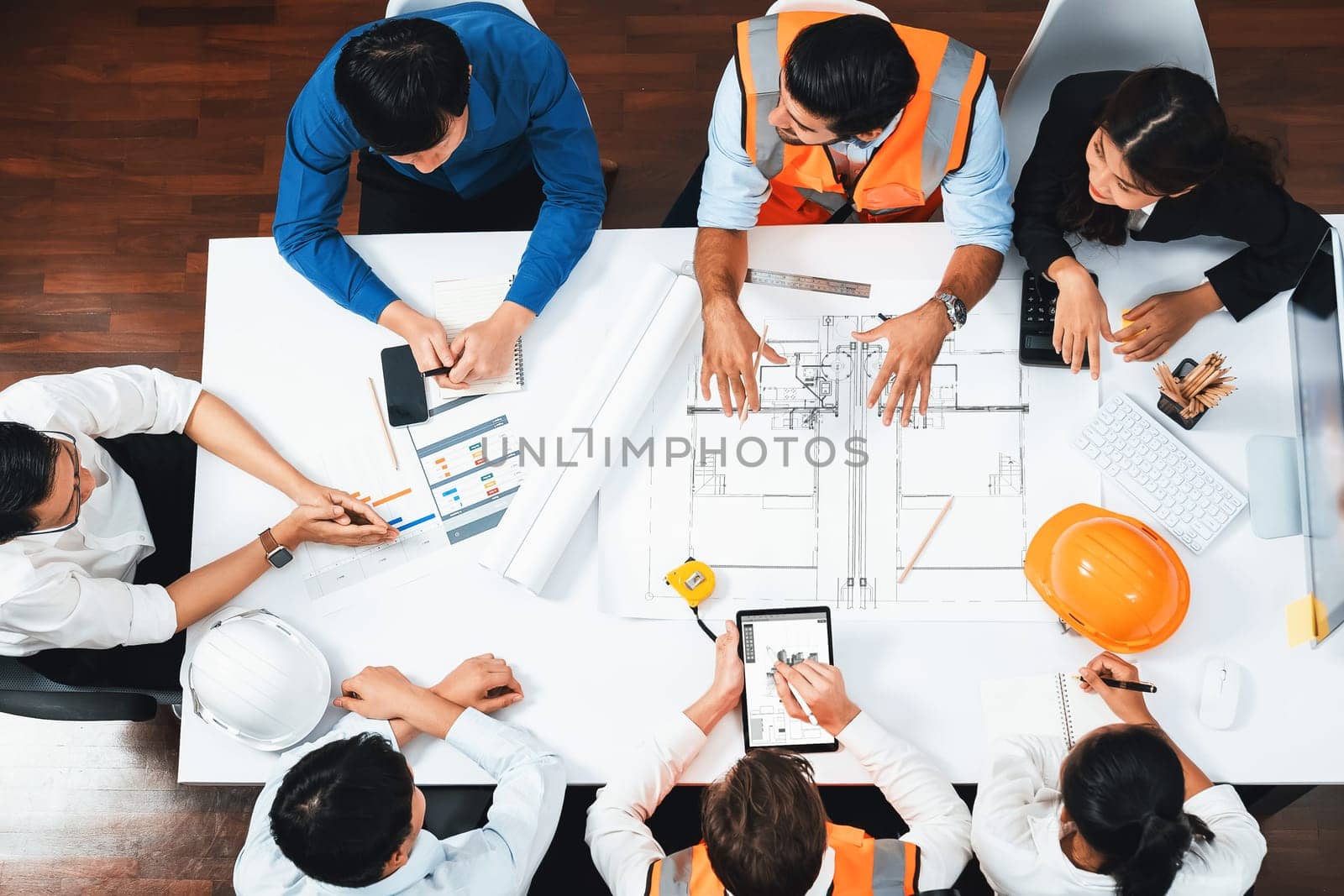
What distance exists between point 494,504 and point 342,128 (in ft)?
2.22

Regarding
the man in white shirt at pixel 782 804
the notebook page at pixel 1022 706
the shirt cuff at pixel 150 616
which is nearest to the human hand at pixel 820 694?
the man in white shirt at pixel 782 804

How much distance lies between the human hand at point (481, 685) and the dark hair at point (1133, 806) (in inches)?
32.3

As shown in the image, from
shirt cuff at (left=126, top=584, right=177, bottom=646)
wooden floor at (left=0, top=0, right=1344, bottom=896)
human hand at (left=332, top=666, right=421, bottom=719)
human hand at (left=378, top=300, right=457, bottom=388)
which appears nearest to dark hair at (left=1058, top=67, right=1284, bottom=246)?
human hand at (left=378, top=300, right=457, bottom=388)

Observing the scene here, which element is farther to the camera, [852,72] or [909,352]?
[909,352]

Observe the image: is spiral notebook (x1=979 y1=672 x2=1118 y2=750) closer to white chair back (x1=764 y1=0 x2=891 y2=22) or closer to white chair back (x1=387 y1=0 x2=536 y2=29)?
white chair back (x1=764 y1=0 x2=891 y2=22)

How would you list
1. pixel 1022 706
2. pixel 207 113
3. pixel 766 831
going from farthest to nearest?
1. pixel 207 113
2. pixel 1022 706
3. pixel 766 831

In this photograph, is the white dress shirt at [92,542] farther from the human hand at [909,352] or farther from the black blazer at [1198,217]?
the black blazer at [1198,217]

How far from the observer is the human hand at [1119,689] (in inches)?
54.1

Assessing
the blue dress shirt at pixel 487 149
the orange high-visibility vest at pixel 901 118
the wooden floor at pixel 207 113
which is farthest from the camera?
the wooden floor at pixel 207 113

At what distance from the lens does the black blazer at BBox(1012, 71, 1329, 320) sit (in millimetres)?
1475

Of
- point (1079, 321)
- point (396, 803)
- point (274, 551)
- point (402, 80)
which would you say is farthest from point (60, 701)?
point (1079, 321)

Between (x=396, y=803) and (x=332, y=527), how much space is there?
45 cm

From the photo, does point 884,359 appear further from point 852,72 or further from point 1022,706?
point 1022,706

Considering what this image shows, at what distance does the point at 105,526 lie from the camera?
5.24 feet
